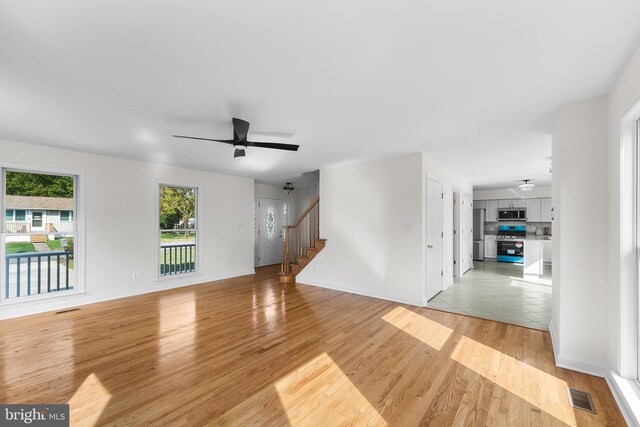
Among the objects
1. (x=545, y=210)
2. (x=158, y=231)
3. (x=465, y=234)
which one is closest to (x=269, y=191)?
(x=158, y=231)

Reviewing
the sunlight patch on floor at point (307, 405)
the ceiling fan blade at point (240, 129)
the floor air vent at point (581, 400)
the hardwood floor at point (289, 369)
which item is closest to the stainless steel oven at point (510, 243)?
the hardwood floor at point (289, 369)

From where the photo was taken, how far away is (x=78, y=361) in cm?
262

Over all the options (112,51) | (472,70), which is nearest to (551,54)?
(472,70)

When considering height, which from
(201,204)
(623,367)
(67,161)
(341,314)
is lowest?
(341,314)

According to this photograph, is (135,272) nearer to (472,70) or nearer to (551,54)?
(472,70)

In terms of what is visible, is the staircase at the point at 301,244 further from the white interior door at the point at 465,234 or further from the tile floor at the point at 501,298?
the white interior door at the point at 465,234

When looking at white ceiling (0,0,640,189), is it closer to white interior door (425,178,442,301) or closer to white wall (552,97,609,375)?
white wall (552,97,609,375)

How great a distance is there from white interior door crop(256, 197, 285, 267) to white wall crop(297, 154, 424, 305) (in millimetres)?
2630

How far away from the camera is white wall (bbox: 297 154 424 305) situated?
14.6ft

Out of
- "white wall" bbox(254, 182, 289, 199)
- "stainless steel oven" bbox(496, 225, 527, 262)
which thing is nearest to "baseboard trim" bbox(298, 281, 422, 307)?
"white wall" bbox(254, 182, 289, 199)

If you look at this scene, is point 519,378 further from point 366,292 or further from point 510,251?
point 510,251

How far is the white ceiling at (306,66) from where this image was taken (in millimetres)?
1473

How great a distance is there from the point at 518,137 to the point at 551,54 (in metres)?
2.00

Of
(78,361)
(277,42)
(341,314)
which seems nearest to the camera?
(277,42)
